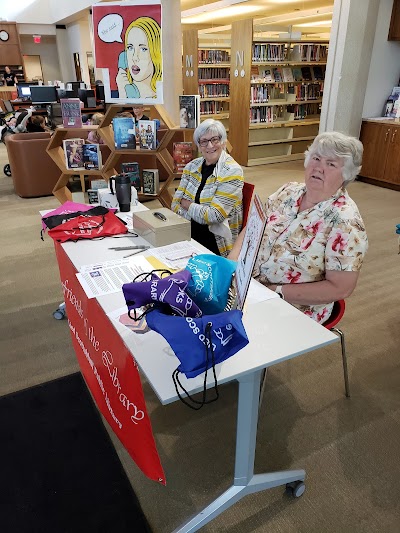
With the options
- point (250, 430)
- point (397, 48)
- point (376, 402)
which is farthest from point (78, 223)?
point (397, 48)

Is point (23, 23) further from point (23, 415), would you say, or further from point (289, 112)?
point (23, 415)

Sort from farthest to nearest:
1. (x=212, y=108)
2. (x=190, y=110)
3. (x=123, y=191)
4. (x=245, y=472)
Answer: (x=212, y=108) < (x=190, y=110) < (x=123, y=191) < (x=245, y=472)

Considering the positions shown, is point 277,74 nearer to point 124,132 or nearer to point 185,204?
point 124,132

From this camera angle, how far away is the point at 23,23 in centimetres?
1267

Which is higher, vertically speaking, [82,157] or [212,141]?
[212,141]

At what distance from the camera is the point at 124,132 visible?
385cm

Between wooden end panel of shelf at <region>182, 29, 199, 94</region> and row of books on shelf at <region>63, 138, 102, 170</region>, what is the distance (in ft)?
12.6

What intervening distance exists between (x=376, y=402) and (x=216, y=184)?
1.51m

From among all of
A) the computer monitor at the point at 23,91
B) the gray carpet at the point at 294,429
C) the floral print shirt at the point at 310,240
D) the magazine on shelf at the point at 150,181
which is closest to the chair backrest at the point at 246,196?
the floral print shirt at the point at 310,240

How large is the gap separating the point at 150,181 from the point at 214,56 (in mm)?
4473

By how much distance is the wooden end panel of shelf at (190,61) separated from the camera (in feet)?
22.7

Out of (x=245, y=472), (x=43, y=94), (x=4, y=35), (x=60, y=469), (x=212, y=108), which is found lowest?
(x=60, y=469)

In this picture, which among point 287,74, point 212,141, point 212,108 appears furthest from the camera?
point 212,108

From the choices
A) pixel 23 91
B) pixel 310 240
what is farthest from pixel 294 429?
pixel 23 91
